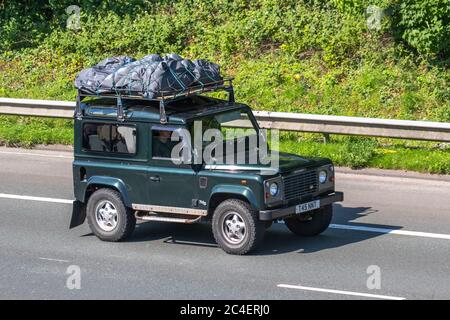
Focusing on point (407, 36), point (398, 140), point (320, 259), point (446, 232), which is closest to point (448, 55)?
point (407, 36)

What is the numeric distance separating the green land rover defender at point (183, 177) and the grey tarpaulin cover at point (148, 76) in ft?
0.43

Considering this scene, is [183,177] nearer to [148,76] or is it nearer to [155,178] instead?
[155,178]

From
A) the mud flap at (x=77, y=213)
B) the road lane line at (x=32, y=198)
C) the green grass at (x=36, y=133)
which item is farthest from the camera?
the green grass at (x=36, y=133)

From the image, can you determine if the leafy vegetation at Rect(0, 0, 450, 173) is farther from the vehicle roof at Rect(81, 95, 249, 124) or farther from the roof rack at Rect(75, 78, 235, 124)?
the roof rack at Rect(75, 78, 235, 124)

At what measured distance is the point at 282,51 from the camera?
25250mm

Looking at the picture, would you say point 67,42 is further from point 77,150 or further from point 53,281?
point 53,281

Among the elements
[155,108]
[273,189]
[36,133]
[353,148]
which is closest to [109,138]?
[155,108]

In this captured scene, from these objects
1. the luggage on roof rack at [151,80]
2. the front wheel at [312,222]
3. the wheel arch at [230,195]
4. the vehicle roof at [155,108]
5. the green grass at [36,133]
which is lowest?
the front wheel at [312,222]

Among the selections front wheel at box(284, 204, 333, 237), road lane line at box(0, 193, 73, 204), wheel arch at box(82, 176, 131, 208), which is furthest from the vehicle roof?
road lane line at box(0, 193, 73, 204)

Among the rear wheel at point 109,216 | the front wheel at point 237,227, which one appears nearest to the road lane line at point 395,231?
the front wheel at point 237,227

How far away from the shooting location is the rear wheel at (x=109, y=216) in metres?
14.7

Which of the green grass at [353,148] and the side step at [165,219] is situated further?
the green grass at [353,148]

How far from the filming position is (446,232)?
1509cm

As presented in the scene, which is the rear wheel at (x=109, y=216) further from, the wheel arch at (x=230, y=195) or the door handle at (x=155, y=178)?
the wheel arch at (x=230, y=195)
